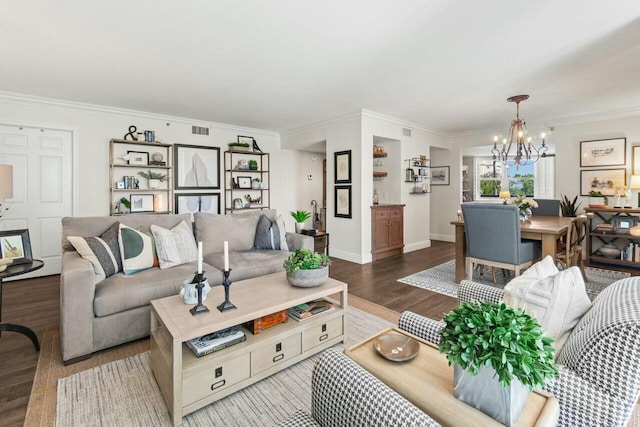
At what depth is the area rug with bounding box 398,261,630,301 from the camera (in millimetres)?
3595

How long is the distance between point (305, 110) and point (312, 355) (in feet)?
12.2

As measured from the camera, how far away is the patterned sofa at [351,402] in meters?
0.83

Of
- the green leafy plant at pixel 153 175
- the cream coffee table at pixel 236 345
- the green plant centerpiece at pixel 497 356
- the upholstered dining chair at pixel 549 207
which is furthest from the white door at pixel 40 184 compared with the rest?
the upholstered dining chair at pixel 549 207

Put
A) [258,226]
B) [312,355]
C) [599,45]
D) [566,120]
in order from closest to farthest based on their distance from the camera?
[312,355] → [599,45] → [258,226] → [566,120]

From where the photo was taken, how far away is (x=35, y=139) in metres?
4.23

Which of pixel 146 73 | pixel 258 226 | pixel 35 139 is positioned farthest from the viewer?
pixel 35 139

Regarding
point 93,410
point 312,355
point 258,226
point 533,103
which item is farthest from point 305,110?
point 93,410

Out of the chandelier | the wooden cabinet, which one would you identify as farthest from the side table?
the chandelier

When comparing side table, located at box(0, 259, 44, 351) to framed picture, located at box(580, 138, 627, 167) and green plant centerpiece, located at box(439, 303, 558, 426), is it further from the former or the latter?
framed picture, located at box(580, 138, 627, 167)

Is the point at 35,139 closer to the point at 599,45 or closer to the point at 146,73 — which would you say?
the point at 146,73

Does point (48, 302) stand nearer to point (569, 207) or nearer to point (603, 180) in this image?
point (569, 207)

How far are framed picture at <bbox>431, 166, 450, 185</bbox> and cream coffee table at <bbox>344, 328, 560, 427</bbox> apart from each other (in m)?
6.28

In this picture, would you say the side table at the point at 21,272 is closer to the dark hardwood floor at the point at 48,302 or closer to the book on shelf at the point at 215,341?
the dark hardwood floor at the point at 48,302

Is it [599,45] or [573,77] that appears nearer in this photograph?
[599,45]
